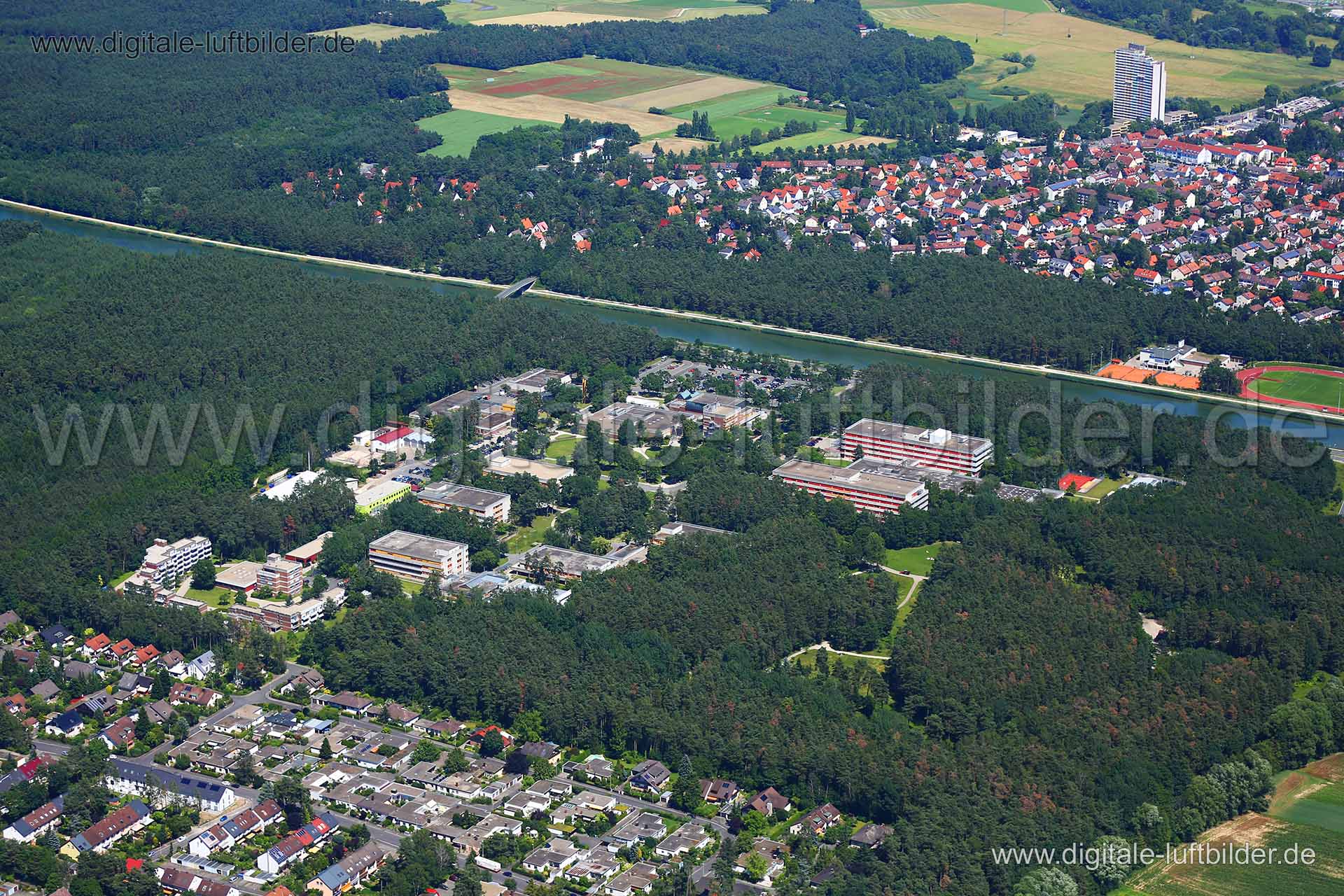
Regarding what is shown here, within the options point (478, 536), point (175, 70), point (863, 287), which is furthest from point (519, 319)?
point (175, 70)

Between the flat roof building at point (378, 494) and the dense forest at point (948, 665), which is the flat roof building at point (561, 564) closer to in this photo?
the dense forest at point (948, 665)

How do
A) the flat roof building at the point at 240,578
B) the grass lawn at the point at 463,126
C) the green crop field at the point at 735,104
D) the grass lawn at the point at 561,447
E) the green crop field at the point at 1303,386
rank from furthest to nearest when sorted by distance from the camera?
the green crop field at the point at 735,104 < the grass lawn at the point at 463,126 < the green crop field at the point at 1303,386 < the grass lawn at the point at 561,447 < the flat roof building at the point at 240,578

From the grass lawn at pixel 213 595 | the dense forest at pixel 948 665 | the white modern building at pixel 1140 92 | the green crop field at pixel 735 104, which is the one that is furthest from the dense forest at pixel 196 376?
the white modern building at pixel 1140 92

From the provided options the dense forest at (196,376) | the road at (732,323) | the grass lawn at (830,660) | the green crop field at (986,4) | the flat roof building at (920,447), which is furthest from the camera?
the green crop field at (986,4)

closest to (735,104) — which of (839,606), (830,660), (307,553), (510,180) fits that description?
(510,180)

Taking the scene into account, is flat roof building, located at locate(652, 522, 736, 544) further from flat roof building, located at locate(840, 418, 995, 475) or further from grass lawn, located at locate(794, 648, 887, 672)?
flat roof building, located at locate(840, 418, 995, 475)

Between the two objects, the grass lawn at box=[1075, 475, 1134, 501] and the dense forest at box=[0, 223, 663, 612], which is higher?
the dense forest at box=[0, 223, 663, 612]

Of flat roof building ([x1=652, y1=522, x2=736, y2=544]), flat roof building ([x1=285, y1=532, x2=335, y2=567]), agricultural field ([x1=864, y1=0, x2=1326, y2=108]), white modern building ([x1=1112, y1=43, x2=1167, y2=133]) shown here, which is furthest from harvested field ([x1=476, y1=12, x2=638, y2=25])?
flat roof building ([x1=285, y1=532, x2=335, y2=567])
